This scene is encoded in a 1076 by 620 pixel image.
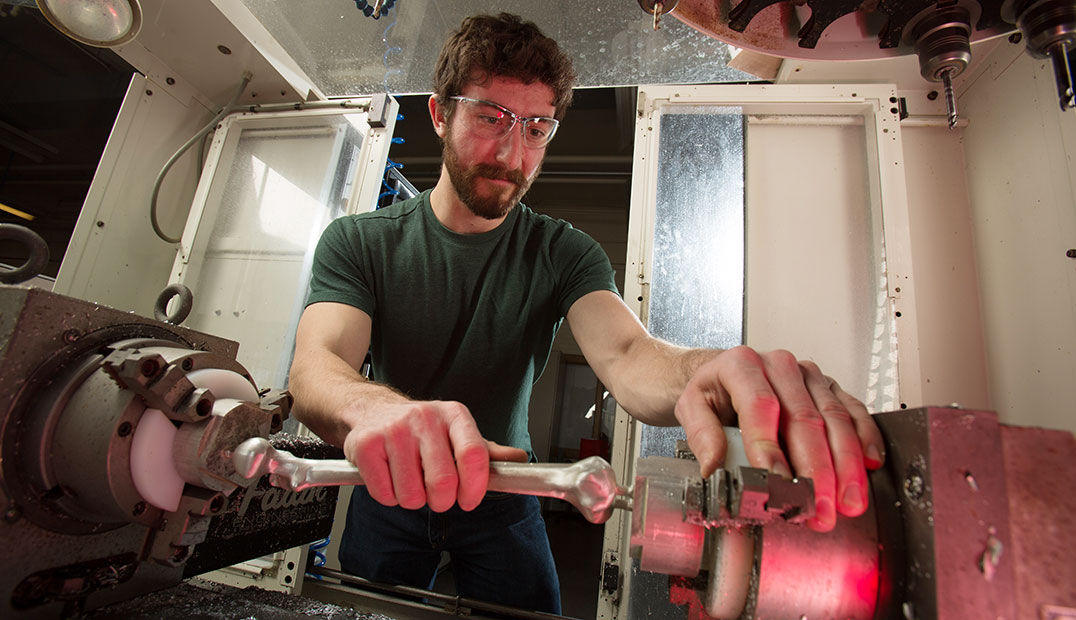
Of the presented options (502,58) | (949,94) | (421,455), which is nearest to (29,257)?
(421,455)

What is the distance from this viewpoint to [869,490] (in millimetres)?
406

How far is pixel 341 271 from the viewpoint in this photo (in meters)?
1.13

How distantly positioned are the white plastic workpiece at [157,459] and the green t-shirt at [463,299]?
2.31 feet

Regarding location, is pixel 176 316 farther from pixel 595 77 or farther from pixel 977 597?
pixel 595 77

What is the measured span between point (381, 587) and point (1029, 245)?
2.07 meters

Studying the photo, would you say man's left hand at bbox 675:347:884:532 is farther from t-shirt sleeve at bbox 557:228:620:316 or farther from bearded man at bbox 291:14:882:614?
t-shirt sleeve at bbox 557:228:620:316

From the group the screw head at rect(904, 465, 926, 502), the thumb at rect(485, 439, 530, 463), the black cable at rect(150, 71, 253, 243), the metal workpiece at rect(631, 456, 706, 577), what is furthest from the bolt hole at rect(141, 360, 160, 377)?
the black cable at rect(150, 71, 253, 243)

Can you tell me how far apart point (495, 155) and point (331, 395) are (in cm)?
73

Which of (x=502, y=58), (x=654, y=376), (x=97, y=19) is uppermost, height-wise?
(x=502, y=58)

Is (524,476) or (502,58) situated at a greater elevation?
(502,58)

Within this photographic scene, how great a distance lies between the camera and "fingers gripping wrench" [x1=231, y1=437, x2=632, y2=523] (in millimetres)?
426

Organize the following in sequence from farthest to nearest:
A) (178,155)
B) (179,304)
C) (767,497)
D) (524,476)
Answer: (178,155)
(179,304)
(524,476)
(767,497)

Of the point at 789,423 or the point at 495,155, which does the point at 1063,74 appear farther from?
the point at 495,155

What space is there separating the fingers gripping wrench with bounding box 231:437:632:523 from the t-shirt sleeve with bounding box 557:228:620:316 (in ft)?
2.58
